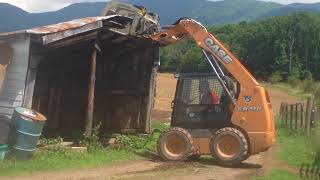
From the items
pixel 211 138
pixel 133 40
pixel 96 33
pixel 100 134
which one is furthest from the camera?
pixel 100 134

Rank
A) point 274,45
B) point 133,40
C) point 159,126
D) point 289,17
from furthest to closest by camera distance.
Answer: point 289,17
point 274,45
point 159,126
point 133,40

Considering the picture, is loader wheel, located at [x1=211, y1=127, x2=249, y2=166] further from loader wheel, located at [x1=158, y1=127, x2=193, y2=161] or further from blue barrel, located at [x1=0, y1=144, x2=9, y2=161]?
blue barrel, located at [x1=0, y1=144, x2=9, y2=161]

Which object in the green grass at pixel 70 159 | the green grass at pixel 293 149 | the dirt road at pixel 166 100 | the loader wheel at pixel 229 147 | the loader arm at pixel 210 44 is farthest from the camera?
the dirt road at pixel 166 100

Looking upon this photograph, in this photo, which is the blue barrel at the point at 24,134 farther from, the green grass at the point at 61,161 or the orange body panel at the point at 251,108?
the orange body panel at the point at 251,108

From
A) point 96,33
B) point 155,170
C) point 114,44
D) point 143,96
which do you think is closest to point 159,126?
point 143,96

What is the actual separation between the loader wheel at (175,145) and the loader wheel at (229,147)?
0.60 meters

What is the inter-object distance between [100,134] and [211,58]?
5351 mm

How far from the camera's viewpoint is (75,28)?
1409 centimetres

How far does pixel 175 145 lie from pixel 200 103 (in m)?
1.17

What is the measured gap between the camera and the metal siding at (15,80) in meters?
14.3

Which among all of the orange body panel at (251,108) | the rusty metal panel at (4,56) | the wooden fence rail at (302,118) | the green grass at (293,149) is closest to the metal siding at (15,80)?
the rusty metal panel at (4,56)

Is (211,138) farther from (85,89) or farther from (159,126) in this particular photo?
(159,126)

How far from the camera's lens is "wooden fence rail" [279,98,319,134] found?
1932 cm

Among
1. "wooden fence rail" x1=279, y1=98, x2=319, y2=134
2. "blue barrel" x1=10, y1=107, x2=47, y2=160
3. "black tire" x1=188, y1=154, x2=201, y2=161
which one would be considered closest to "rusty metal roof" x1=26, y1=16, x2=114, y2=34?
"blue barrel" x1=10, y1=107, x2=47, y2=160
